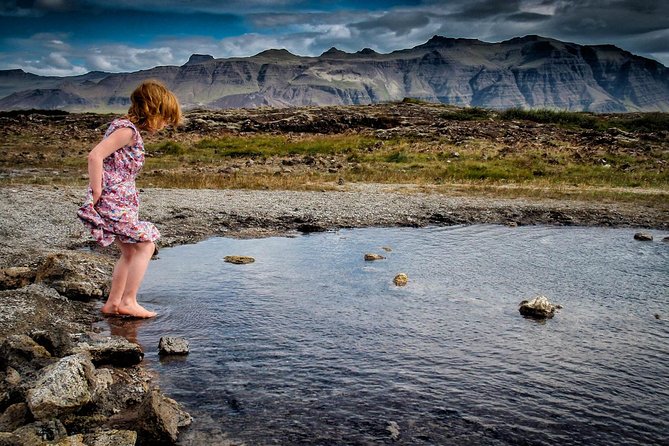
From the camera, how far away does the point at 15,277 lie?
9.23 m

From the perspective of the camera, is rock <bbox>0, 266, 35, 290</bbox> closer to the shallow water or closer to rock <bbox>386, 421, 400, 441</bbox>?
the shallow water

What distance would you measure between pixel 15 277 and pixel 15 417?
4.84m

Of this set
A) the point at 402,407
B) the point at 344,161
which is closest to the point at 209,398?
the point at 402,407

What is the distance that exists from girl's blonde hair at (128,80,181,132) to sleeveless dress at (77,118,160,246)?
0.14m

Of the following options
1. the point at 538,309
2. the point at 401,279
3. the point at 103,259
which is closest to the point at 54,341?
the point at 103,259

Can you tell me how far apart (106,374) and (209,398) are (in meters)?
1.16

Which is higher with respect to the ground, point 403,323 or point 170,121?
point 170,121

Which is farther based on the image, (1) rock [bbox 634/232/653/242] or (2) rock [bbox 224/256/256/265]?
(1) rock [bbox 634/232/653/242]

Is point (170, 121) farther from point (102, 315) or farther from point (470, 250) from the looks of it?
point (470, 250)

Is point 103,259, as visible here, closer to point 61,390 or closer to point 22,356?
point 22,356

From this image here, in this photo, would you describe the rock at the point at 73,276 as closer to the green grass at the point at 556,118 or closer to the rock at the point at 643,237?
the rock at the point at 643,237

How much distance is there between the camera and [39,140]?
4441cm

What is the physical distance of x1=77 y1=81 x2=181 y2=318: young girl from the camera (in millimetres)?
7324

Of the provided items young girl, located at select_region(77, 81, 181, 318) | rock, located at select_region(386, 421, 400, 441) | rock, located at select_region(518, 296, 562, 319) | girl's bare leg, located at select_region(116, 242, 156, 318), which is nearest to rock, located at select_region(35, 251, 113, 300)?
girl's bare leg, located at select_region(116, 242, 156, 318)
